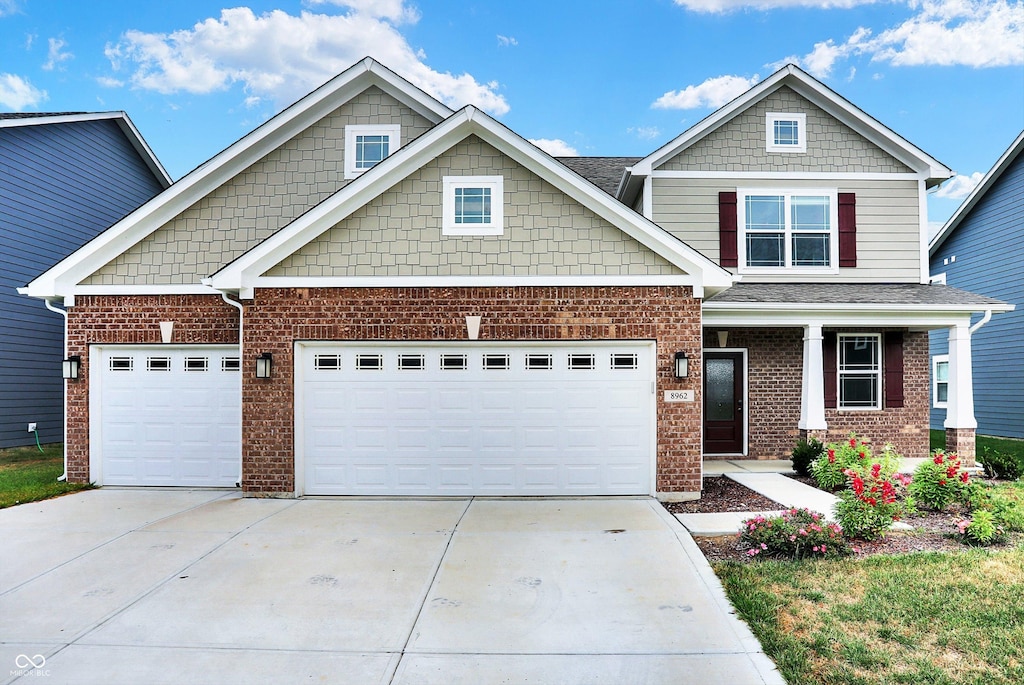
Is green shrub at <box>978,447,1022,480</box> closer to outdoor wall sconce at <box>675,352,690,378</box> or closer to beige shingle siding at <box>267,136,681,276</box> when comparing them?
outdoor wall sconce at <box>675,352,690,378</box>

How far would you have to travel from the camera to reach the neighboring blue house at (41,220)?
14062mm

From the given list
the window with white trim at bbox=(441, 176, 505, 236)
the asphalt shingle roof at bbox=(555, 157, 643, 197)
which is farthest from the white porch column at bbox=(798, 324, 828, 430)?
the window with white trim at bbox=(441, 176, 505, 236)

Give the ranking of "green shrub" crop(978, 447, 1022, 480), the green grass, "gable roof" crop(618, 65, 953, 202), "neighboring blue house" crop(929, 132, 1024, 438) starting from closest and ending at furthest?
the green grass < "green shrub" crop(978, 447, 1022, 480) < "gable roof" crop(618, 65, 953, 202) < "neighboring blue house" crop(929, 132, 1024, 438)

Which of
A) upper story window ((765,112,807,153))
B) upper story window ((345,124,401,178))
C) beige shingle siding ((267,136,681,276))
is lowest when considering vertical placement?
beige shingle siding ((267,136,681,276))

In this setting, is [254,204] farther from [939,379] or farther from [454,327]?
[939,379]

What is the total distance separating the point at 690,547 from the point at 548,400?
3160mm

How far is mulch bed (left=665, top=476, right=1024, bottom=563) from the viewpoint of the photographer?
660 cm

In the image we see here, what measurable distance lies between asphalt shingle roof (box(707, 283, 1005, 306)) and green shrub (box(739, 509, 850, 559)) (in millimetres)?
5297

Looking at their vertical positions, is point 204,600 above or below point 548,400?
below

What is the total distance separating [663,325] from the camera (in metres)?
9.10

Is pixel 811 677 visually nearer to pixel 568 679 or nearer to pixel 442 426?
pixel 568 679

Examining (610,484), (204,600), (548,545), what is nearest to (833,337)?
(610,484)

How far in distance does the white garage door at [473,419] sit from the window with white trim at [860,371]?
229 inches

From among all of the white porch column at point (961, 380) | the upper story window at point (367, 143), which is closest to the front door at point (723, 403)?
the white porch column at point (961, 380)
